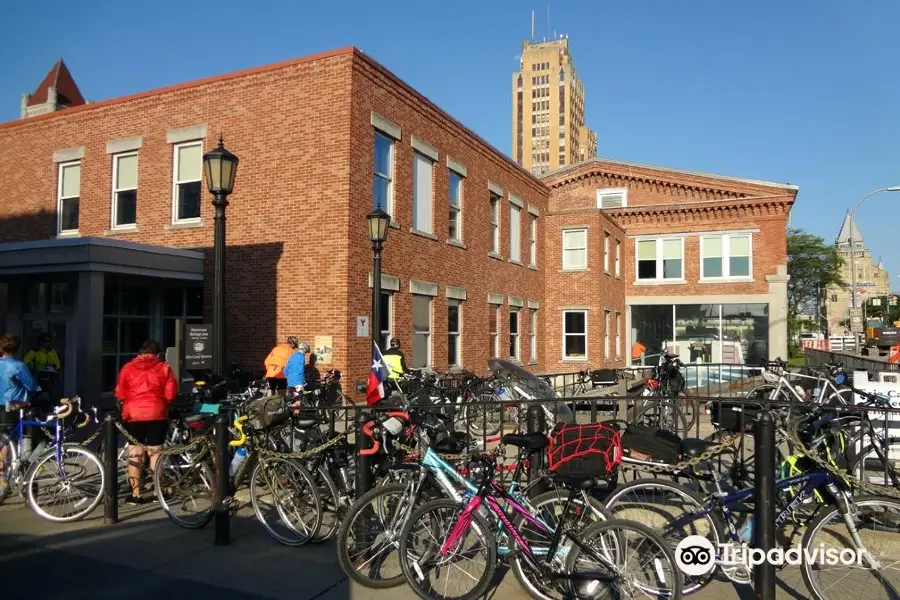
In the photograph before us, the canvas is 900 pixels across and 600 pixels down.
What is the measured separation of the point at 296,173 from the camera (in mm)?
13938

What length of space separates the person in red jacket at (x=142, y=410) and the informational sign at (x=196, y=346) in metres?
3.77

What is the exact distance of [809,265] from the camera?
6619 centimetres

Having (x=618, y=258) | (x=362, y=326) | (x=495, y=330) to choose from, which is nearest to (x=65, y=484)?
(x=362, y=326)

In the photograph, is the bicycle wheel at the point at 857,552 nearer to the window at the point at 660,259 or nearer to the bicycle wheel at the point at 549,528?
the bicycle wheel at the point at 549,528

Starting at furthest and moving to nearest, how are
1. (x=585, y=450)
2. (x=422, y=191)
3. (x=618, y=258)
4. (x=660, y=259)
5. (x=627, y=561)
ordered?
(x=660, y=259) → (x=618, y=258) → (x=422, y=191) → (x=585, y=450) → (x=627, y=561)

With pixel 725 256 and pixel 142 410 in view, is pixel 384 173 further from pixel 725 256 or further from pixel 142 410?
pixel 725 256

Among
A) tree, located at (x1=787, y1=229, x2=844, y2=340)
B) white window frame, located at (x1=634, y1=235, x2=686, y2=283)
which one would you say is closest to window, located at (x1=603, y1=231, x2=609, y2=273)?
white window frame, located at (x1=634, y1=235, x2=686, y2=283)

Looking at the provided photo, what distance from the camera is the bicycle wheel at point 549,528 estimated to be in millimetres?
4598

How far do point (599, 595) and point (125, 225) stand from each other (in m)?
15.0

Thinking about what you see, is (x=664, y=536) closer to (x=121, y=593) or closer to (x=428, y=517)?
(x=428, y=517)

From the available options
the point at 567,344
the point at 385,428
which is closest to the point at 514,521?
the point at 385,428

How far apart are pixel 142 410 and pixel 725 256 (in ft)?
89.5

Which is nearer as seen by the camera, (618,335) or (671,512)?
(671,512)

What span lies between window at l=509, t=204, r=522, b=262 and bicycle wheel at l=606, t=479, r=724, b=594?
1741 centimetres
